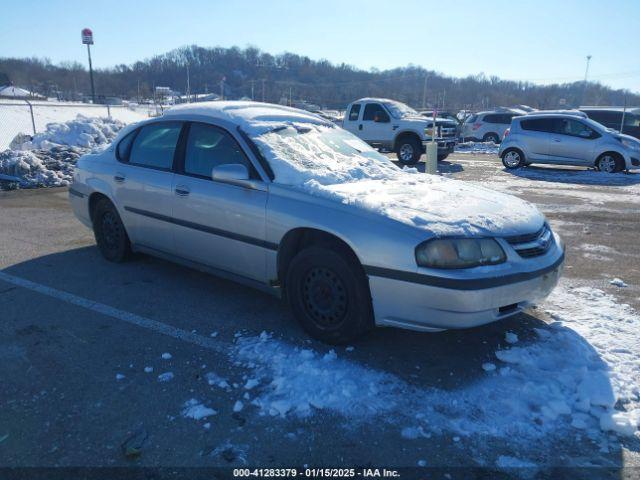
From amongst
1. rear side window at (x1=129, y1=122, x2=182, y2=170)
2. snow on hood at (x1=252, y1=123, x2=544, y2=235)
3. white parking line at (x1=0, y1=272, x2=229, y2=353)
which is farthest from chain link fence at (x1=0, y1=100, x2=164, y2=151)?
snow on hood at (x1=252, y1=123, x2=544, y2=235)

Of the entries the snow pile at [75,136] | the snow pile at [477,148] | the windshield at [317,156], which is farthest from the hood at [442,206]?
the snow pile at [477,148]

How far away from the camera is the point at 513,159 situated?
49.8 feet

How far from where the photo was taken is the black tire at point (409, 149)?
15.5 metres

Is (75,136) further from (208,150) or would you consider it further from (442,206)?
(442,206)

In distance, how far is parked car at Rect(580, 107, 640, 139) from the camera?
20203 mm

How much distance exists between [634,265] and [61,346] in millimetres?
5746

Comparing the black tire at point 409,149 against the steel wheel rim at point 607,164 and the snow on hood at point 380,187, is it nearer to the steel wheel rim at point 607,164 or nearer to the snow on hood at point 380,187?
the steel wheel rim at point 607,164

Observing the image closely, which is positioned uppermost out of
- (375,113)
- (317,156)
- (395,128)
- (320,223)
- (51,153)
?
(375,113)

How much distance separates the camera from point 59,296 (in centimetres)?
459

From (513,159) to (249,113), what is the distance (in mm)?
12532

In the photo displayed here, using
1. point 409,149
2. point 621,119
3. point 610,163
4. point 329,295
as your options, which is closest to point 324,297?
point 329,295

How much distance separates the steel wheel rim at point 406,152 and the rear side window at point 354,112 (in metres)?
1.89

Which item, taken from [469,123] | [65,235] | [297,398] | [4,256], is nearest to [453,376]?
[297,398]

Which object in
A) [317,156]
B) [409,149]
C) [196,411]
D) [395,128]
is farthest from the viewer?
[395,128]
